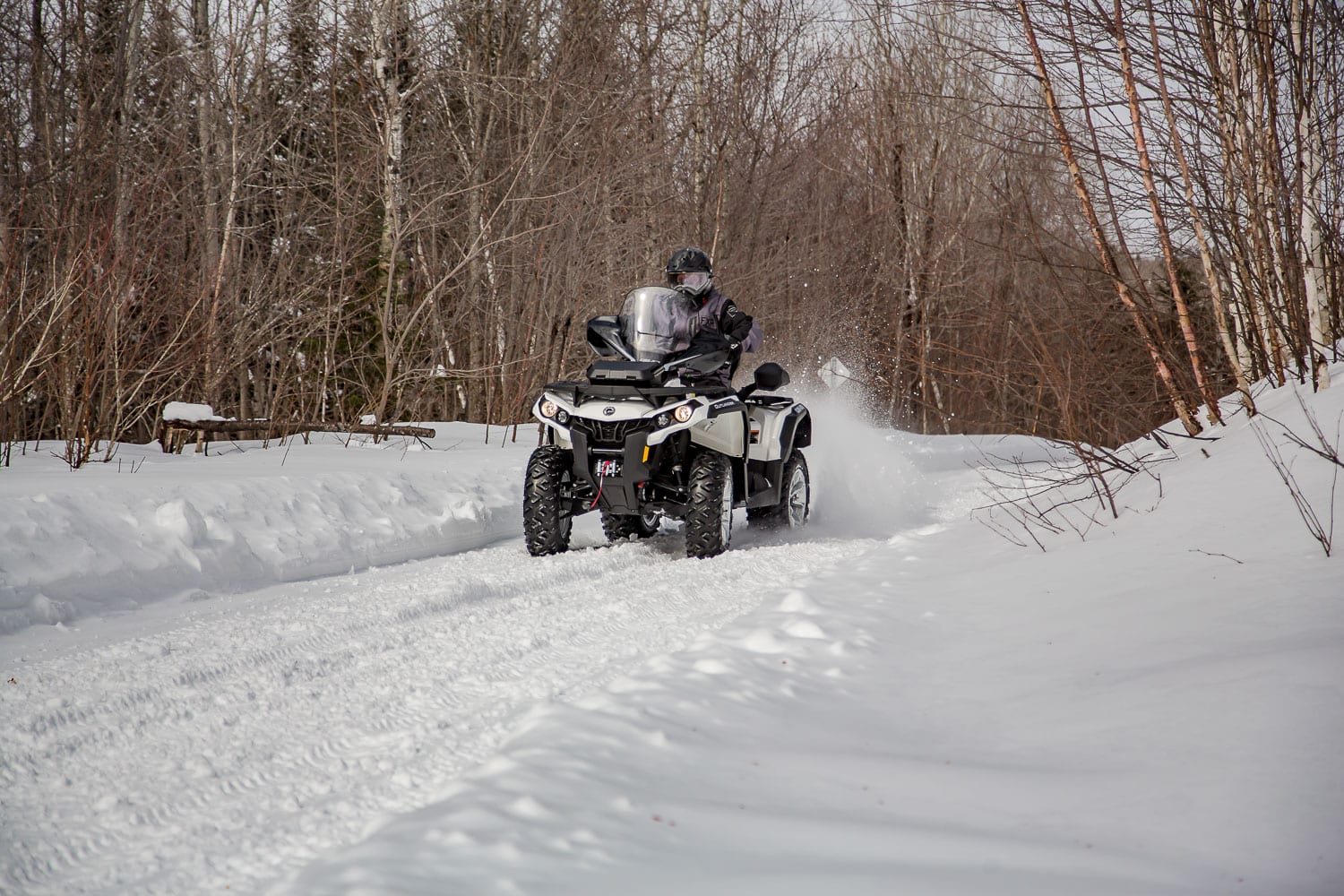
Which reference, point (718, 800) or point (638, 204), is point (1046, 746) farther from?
point (638, 204)

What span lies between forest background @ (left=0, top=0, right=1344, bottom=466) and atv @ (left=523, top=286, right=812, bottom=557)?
5.39 feet

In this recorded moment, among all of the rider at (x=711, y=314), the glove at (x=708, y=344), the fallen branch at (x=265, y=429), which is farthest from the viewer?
the fallen branch at (x=265, y=429)

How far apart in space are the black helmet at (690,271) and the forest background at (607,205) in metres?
1.74

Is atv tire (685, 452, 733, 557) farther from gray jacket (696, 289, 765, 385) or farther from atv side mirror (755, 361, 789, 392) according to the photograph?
gray jacket (696, 289, 765, 385)

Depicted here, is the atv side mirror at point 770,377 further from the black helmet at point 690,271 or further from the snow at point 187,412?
the snow at point 187,412

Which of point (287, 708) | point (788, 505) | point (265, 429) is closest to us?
point (287, 708)

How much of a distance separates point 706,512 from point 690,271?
1964mm

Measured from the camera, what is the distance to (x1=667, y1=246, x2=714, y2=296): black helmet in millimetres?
7676

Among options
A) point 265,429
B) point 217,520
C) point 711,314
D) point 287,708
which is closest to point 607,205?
point 265,429

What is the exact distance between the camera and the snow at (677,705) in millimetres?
2217

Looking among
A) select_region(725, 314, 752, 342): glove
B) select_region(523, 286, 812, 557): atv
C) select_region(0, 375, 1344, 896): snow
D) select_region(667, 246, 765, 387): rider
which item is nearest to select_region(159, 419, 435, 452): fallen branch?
select_region(0, 375, 1344, 896): snow

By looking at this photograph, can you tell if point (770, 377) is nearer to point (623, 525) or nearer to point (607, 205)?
point (623, 525)

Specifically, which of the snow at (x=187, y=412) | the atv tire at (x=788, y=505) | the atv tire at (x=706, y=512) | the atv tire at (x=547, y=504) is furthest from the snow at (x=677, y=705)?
the snow at (x=187, y=412)

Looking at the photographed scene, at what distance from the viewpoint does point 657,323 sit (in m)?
7.43
